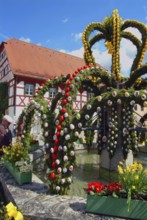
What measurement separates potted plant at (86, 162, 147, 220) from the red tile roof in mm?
19388

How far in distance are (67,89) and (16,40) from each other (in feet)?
74.3

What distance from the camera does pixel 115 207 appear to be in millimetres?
4000

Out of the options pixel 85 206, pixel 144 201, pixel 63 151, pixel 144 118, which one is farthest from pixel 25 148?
pixel 144 118

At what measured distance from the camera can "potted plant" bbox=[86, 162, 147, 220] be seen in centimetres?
393

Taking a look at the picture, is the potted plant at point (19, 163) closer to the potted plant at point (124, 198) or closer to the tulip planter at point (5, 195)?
the tulip planter at point (5, 195)

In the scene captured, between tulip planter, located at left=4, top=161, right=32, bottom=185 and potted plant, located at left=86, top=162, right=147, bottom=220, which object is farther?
tulip planter, located at left=4, top=161, right=32, bottom=185

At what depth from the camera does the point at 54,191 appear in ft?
16.9

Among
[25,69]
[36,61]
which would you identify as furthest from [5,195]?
[36,61]

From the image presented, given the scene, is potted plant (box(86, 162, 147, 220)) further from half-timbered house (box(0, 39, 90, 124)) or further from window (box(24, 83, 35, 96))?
window (box(24, 83, 35, 96))

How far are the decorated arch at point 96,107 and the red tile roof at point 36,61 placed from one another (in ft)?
47.1

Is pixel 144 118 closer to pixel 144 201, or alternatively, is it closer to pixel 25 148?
pixel 25 148

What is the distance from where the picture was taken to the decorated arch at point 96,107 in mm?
5309

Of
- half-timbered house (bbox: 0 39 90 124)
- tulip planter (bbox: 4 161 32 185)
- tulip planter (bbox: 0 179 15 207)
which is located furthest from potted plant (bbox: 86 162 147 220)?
half-timbered house (bbox: 0 39 90 124)

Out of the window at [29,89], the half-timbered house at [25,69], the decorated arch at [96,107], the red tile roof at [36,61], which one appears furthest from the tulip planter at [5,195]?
the window at [29,89]
